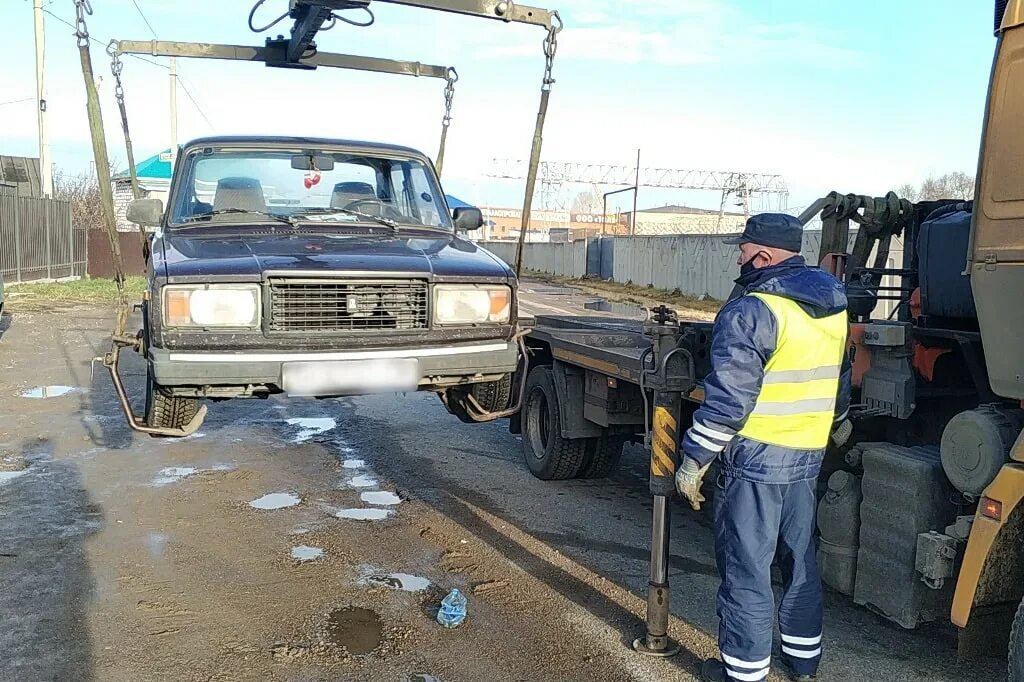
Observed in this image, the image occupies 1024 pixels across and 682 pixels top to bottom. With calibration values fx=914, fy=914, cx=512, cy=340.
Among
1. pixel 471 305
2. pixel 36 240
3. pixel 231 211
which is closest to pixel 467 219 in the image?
pixel 471 305

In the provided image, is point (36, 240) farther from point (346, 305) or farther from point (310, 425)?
point (346, 305)

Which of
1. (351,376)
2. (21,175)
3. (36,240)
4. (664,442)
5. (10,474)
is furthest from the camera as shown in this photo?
(21,175)

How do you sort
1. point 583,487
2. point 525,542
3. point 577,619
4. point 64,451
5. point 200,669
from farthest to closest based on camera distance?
point 64,451
point 583,487
point 525,542
point 577,619
point 200,669

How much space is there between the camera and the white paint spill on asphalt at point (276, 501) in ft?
20.0

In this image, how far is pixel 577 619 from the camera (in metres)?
4.39

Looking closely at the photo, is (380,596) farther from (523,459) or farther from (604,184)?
(604,184)

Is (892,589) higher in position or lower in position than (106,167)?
lower

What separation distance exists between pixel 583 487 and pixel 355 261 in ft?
9.57

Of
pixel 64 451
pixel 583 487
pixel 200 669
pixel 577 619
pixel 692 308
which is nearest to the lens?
pixel 200 669

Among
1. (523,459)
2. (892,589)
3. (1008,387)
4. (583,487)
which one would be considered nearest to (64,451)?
(523,459)

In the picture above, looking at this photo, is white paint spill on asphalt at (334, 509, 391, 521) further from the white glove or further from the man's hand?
the white glove

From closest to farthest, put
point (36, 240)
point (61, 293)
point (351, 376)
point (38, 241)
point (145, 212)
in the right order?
point (351, 376) < point (145, 212) < point (61, 293) < point (36, 240) < point (38, 241)

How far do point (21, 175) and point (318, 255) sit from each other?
84.9 feet

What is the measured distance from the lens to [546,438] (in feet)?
23.4
